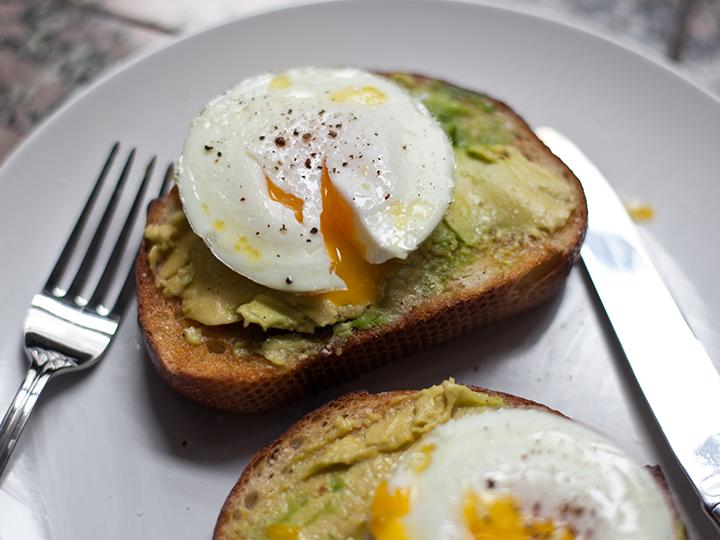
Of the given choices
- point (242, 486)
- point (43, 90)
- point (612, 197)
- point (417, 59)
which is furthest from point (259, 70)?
point (242, 486)

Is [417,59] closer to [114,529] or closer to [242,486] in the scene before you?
[242,486]

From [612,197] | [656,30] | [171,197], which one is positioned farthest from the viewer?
[656,30]

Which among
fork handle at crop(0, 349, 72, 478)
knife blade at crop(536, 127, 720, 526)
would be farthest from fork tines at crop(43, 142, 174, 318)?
knife blade at crop(536, 127, 720, 526)

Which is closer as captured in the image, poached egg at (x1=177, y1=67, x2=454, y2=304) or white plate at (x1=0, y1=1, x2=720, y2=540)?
poached egg at (x1=177, y1=67, x2=454, y2=304)

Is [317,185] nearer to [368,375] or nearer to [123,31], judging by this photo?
[368,375]

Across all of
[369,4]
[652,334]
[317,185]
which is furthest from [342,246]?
[369,4]

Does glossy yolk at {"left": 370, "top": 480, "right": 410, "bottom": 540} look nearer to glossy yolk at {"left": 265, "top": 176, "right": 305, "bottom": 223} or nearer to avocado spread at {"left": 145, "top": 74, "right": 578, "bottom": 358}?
avocado spread at {"left": 145, "top": 74, "right": 578, "bottom": 358}
